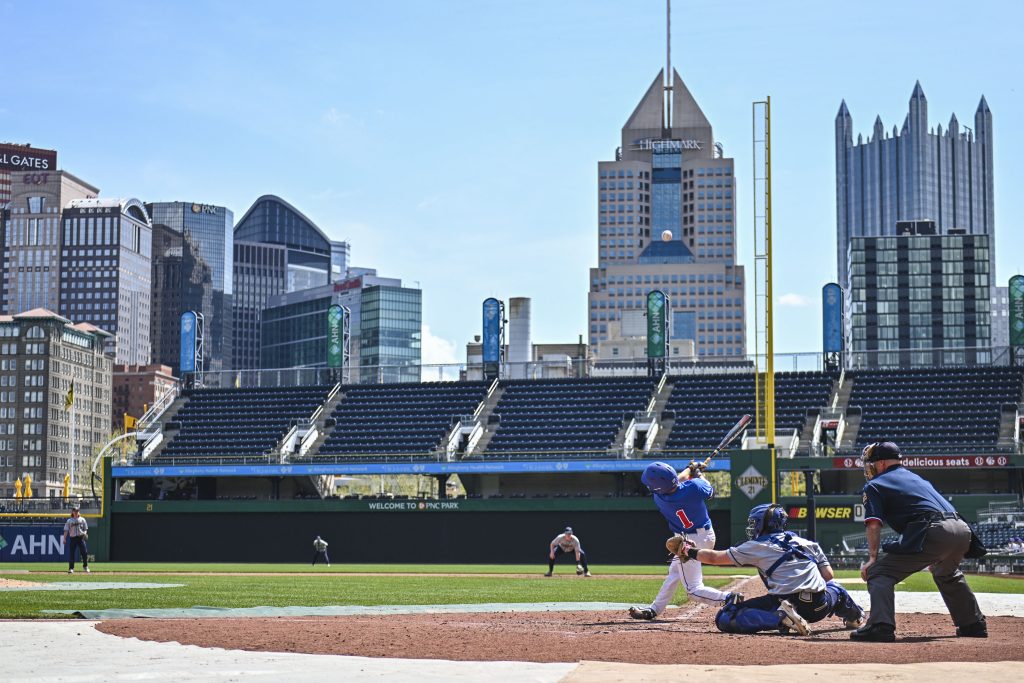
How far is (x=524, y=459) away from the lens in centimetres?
6012

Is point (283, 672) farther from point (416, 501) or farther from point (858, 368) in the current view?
point (858, 368)

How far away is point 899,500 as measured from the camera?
13133 millimetres

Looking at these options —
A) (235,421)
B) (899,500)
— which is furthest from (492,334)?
(899,500)

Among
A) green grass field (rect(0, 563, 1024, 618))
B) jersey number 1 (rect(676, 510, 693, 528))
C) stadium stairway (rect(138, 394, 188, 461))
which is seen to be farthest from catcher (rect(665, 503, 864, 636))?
stadium stairway (rect(138, 394, 188, 461))

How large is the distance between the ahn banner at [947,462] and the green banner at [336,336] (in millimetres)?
30252

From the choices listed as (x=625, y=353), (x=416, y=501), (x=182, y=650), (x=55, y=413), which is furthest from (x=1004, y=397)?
(x=55, y=413)

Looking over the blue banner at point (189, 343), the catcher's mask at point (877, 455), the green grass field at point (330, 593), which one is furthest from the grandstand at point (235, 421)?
the catcher's mask at point (877, 455)

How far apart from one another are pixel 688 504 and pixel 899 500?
3871 mm

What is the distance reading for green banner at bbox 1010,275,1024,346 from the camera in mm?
63969

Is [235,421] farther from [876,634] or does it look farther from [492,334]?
[876,634]

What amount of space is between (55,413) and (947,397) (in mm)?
148995

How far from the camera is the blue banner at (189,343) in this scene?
243 feet

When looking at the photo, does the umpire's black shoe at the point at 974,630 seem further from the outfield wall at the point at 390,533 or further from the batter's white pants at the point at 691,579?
the outfield wall at the point at 390,533

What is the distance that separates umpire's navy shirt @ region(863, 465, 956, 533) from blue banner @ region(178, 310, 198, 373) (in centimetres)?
6389
